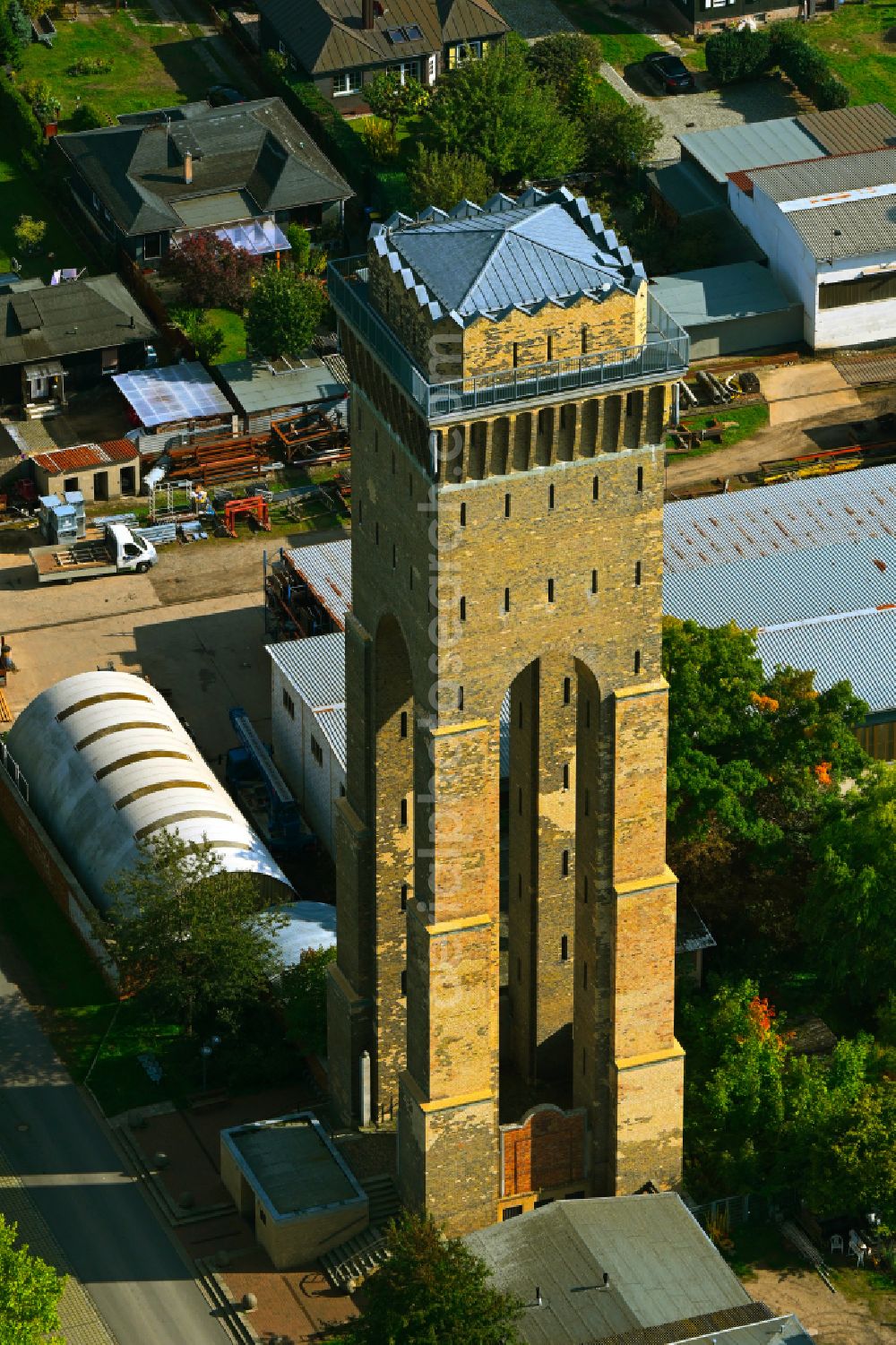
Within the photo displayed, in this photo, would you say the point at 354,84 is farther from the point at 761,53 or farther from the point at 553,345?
the point at 553,345

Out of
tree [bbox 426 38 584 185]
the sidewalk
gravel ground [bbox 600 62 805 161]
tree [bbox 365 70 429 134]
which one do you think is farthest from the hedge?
the sidewalk

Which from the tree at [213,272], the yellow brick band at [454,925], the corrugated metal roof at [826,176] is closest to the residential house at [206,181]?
the tree at [213,272]

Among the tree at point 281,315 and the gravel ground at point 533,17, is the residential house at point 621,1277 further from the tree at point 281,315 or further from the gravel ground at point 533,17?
the gravel ground at point 533,17

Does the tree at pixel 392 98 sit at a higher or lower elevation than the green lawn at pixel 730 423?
higher

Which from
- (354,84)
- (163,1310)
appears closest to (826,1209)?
(163,1310)

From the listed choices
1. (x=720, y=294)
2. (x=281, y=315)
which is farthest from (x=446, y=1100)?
(x=720, y=294)

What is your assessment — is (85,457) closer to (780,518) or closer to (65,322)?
(65,322)
